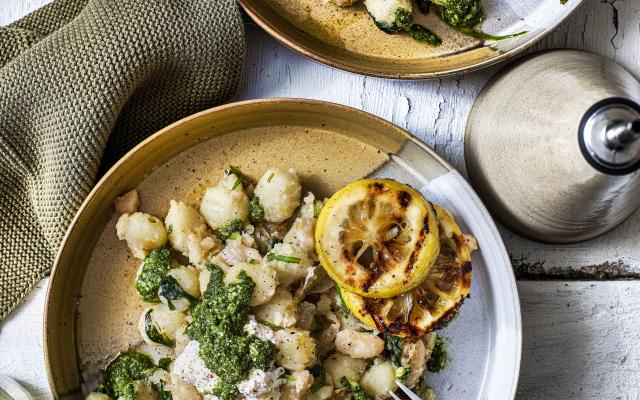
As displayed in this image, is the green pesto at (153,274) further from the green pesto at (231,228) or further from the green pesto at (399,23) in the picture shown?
the green pesto at (399,23)

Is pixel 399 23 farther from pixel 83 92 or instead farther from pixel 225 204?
pixel 83 92

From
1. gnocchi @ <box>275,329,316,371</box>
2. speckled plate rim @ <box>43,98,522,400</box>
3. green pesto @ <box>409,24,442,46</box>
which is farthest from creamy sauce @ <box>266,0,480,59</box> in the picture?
gnocchi @ <box>275,329,316,371</box>

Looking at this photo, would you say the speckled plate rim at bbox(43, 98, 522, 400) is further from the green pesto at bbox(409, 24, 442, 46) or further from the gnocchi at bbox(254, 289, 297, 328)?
the gnocchi at bbox(254, 289, 297, 328)

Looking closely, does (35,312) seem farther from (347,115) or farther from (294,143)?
(347,115)

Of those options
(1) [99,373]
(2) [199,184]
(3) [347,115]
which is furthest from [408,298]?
(1) [99,373]

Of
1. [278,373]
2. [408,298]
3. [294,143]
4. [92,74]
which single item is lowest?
[278,373]

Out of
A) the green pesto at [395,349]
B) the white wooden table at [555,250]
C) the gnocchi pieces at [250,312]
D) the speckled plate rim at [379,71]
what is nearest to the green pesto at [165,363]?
the gnocchi pieces at [250,312]
